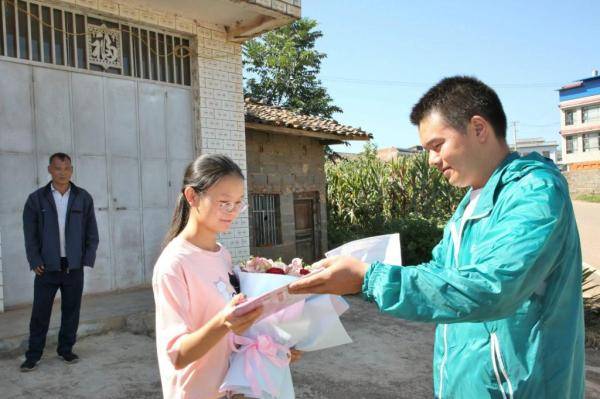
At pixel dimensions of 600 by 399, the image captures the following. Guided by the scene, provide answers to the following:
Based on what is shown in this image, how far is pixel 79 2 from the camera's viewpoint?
20.9ft

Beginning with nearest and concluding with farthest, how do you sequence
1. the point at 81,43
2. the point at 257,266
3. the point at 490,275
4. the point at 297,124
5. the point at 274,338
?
the point at 490,275
the point at 274,338
the point at 257,266
the point at 81,43
the point at 297,124

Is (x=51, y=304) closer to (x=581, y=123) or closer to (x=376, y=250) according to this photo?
(x=376, y=250)

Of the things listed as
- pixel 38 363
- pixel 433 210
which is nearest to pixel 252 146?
pixel 38 363

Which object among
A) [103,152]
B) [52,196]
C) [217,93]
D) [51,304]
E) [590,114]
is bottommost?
[51,304]

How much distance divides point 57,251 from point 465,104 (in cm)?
412

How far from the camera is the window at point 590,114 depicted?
4541 centimetres

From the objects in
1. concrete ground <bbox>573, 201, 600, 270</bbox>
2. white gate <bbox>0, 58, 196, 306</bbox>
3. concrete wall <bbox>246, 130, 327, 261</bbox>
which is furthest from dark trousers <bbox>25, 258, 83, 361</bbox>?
concrete ground <bbox>573, 201, 600, 270</bbox>

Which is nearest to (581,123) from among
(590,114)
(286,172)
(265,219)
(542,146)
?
(590,114)

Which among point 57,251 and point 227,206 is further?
point 57,251

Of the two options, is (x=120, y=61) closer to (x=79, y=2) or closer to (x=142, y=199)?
(x=79, y=2)

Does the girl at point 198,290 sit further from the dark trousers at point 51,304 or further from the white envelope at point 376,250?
the dark trousers at point 51,304

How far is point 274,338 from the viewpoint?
1.88 metres

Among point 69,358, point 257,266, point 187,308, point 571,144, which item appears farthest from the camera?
point 571,144

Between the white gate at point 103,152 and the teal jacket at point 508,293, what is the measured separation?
583cm
